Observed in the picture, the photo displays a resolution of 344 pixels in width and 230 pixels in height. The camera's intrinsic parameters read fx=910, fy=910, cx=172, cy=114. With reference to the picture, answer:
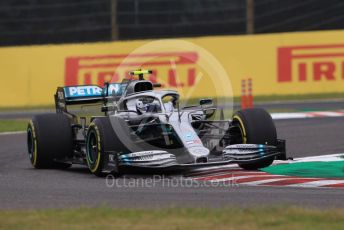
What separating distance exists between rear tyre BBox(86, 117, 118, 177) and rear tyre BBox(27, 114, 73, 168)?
3.82ft

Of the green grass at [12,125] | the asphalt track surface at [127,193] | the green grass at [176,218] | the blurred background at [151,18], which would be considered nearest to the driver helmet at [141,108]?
the asphalt track surface at [127,193]

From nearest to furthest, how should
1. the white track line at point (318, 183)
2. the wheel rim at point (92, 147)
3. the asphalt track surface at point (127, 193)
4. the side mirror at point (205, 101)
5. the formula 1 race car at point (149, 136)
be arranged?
the asphalt track surface at point (127, 193)
the white track line at point (318, 183)
the formula 1 race car at point (149, 136)
the wheel rim at point (92, 147)
the side mirror at point (205, 101)

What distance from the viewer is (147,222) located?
7.68 metres

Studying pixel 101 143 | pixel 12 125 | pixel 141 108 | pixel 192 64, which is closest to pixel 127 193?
pixel 101 143

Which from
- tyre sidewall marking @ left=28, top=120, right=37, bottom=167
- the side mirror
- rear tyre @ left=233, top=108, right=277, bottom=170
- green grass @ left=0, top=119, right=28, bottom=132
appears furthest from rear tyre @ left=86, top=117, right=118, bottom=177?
green grass @ left=0, top=119, right=28, bottom=132

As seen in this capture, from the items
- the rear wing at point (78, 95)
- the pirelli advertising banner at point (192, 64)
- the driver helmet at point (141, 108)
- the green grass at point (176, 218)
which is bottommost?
the green grass at point (176, 218)

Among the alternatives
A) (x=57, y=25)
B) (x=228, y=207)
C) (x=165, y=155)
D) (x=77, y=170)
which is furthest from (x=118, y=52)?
(x=228, y=207)

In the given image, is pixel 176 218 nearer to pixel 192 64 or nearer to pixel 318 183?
pixel 318 183

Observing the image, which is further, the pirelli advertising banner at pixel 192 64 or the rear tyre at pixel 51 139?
the pirelli advertising banner at pixel 192 64

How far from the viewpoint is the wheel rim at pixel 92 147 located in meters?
11.9

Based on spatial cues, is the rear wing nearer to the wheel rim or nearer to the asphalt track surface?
the asphalt track surface

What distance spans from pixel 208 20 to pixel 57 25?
446 cm

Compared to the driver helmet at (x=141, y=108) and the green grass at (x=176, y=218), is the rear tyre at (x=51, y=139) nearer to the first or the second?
the driver helmet at (x=141, y=108)

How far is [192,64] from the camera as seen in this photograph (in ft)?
84.8
